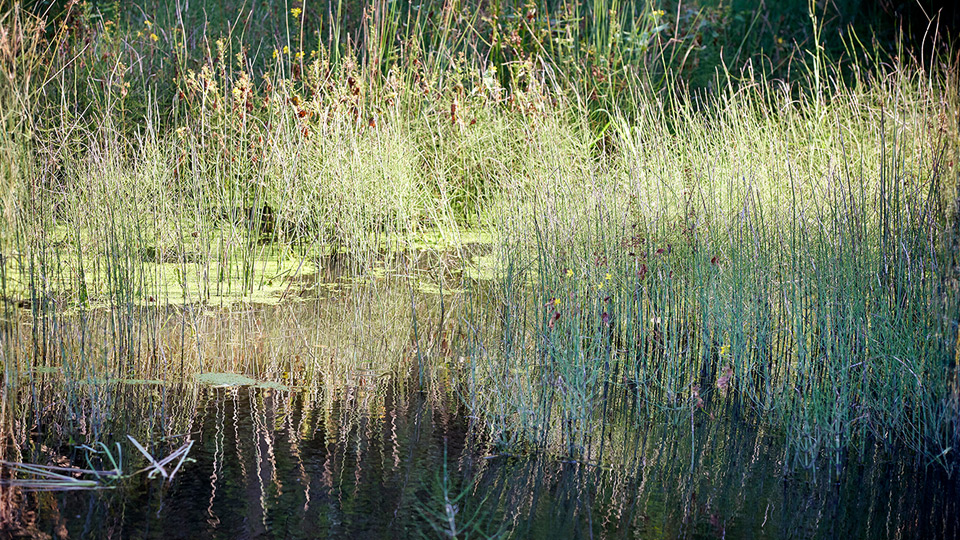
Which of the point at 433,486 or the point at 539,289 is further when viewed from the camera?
the point at 539,289

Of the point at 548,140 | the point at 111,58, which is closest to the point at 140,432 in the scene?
the point at 548,140

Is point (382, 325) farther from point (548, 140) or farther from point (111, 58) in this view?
point (111, 58)

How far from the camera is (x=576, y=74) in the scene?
257 inches

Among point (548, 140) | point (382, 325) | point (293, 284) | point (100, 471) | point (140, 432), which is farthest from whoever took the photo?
point (548, 140)

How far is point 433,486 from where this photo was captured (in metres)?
2.54

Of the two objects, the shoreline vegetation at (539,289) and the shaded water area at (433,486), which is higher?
the shoreline vegetation at (539,289)

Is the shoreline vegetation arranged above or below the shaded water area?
above

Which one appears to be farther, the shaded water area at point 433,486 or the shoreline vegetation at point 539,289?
the shoreline vegetation at point 539,289

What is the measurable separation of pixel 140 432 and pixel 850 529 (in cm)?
193

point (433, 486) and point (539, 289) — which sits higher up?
point (539, 289)

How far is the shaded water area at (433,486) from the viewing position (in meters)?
2.33

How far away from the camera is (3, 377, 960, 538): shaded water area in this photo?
91.6 inches

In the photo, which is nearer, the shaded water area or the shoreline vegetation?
the shaded water area

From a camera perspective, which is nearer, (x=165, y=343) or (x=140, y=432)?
(x=140, y=432)
